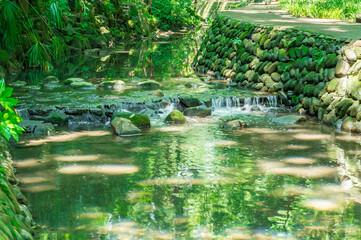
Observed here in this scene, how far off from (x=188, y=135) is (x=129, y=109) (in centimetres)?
202

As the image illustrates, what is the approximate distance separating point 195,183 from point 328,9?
10407 millimetres

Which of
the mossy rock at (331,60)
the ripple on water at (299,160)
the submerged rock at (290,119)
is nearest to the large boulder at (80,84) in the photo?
the submerged rock at (290,119)

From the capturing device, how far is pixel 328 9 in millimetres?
14539

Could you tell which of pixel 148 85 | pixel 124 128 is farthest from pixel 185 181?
pixel 148 85

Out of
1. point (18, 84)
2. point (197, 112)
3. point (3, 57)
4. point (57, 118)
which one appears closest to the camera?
point (57, 118)

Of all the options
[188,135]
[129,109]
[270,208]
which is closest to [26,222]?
[270,208]

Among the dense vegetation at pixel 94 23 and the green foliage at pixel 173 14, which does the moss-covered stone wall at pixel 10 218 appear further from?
the green foliage at pixel 173 14

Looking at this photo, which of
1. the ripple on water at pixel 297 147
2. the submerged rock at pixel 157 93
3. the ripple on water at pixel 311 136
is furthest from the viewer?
the submerged rock at pixel 157 93

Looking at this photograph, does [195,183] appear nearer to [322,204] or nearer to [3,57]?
[322,204]

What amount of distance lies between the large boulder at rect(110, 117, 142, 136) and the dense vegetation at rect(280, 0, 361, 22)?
A: 8.05 meters

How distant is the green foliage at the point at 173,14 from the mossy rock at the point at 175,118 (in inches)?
944

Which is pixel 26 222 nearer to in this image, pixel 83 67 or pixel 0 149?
pixel 0 149

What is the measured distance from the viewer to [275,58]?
Result: 37.0 feet

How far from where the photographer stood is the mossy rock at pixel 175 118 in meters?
9.34
